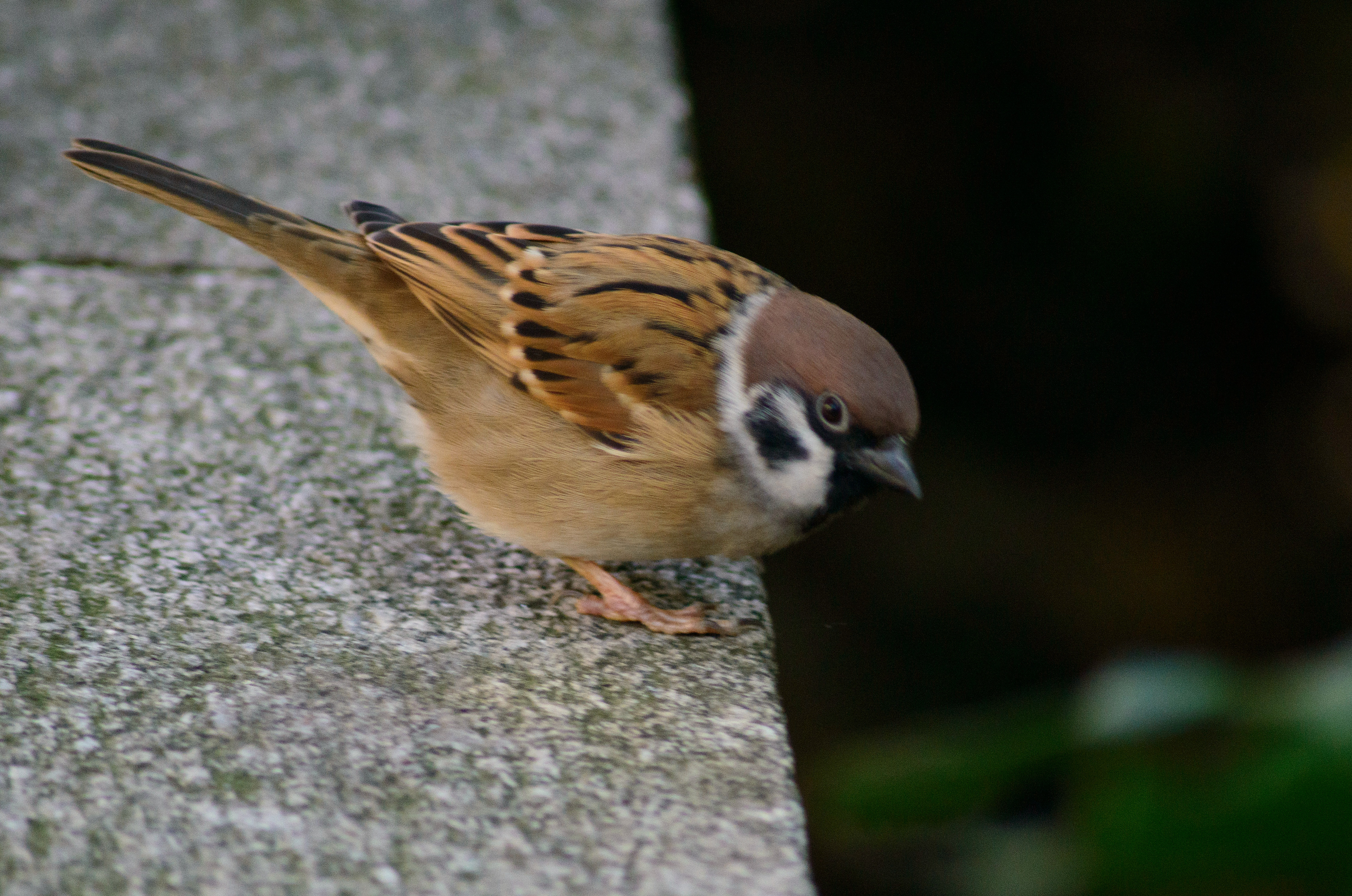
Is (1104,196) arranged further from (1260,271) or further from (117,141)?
(117,141)

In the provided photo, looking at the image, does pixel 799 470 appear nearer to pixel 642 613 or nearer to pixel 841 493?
pixel 841 493

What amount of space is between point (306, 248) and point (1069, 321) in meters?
3.35

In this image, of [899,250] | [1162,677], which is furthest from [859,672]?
[1162,677]

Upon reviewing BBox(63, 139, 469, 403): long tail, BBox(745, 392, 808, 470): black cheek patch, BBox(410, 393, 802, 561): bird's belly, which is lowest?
BBox(410, 393, 802, 561): bird's belly

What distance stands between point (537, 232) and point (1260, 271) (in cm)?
338

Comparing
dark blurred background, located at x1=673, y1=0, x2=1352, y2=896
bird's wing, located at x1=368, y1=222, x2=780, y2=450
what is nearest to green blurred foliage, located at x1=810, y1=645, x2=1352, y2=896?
bird's wing, located at x1=368, y1=222, x2=780, y2=450

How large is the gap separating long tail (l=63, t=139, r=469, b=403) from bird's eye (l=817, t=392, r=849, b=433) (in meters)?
0.75

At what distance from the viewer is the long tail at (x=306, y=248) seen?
2.61 meters

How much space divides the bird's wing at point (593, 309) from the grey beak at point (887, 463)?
0.27m

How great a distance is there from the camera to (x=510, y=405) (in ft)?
8.08

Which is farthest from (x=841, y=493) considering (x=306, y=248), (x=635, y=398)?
(x=306, y=248)

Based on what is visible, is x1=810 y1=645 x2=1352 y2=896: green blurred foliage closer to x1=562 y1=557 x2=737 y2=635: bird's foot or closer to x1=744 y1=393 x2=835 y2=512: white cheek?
x1=562 y1=557 x2=737 y2=635: bird's foot

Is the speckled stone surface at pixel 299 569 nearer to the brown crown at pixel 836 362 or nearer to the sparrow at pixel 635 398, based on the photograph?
the sparrow at pixel 635 398

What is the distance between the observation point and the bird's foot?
2.33 metres
